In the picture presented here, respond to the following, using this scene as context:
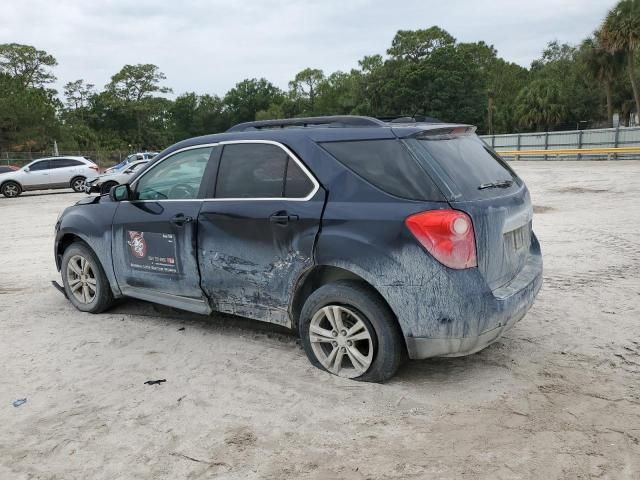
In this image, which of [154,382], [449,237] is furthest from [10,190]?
[449,237]

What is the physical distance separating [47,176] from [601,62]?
39.2m

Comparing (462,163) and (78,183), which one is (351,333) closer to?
(462,163)

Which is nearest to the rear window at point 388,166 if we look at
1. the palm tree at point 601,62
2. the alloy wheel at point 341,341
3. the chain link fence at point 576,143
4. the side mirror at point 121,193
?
the alloy wheel at point 341,341

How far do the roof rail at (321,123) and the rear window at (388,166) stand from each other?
245mm

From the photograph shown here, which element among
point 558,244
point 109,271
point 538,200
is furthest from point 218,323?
point 538,200

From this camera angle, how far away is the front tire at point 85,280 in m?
5.39

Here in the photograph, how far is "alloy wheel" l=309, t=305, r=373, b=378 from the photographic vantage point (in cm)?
375

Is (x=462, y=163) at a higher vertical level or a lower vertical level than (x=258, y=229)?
higher

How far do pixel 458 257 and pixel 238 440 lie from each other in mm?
1652

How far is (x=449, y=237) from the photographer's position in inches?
132

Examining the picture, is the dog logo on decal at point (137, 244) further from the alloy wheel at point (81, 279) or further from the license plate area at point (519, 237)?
the license plate area at point (519, 237)

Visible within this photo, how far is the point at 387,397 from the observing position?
11.8ft

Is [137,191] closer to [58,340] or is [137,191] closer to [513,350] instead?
[58,340]

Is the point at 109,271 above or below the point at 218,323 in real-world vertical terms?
above
